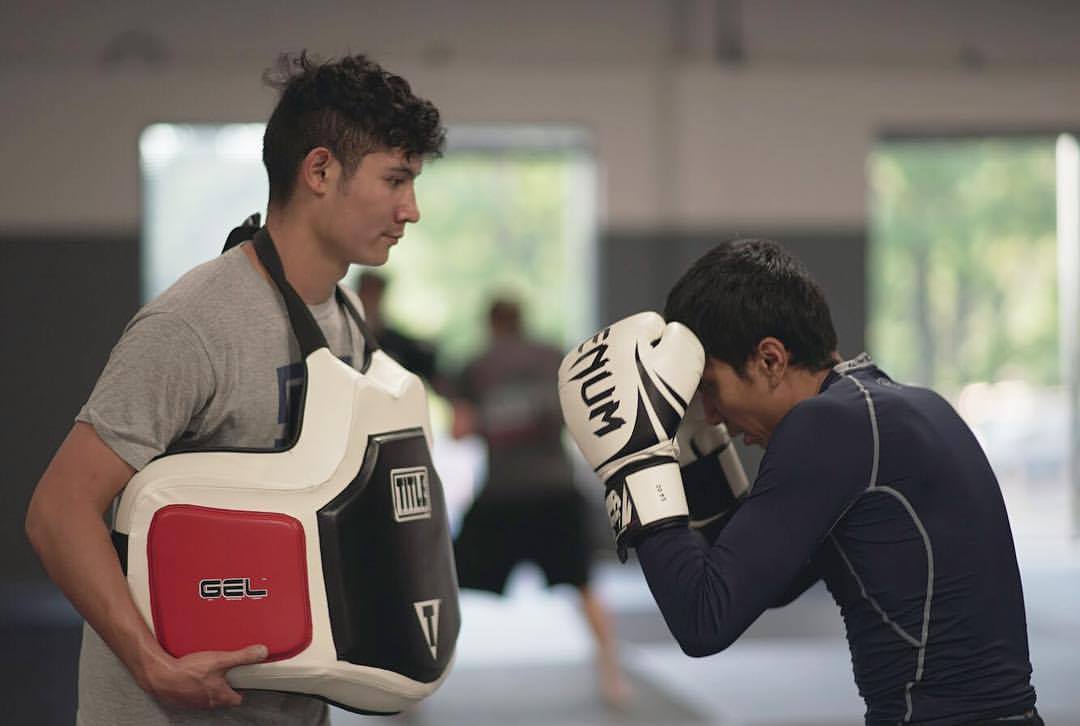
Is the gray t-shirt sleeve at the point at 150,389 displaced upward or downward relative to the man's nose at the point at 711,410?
upward

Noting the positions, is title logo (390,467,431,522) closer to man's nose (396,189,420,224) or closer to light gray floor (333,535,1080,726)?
man's nose (396,189,420,224)

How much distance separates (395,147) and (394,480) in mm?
426

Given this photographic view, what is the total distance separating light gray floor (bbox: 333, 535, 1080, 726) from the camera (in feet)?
13.7

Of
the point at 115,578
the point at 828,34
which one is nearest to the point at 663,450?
the point at 115,578

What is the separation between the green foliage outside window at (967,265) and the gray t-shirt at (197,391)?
660 cm

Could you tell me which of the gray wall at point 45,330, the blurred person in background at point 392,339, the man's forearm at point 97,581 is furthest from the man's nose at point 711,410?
the gray wall at point 45,330

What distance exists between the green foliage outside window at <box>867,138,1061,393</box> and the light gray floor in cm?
188

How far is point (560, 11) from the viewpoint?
7051 mm

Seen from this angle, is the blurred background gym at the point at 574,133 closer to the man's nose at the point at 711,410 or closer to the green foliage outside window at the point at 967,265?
the green foliage outside window at the point at 967,265

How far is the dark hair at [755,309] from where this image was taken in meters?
1.62

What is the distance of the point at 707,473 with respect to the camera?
72.0 inches

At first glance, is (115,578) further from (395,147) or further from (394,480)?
(395,147)

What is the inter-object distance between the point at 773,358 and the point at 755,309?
6 centimetres

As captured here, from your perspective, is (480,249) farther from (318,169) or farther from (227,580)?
(227,580)
